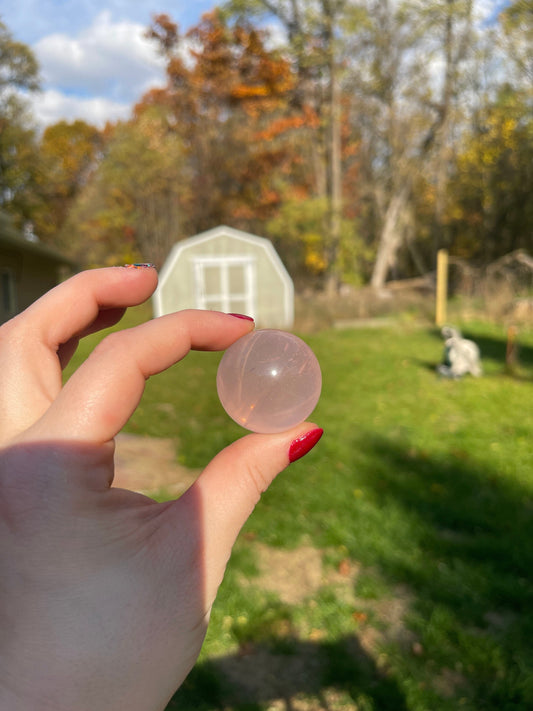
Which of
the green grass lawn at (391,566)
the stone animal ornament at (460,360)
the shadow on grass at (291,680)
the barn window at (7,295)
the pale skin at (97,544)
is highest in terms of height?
the pale skin at (97,544)

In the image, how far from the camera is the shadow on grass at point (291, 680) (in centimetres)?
282

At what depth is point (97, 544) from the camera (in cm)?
106

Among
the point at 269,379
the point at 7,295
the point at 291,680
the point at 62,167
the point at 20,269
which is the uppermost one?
the point at 62,167

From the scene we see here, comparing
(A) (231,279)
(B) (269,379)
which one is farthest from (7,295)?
(B) (269,379)

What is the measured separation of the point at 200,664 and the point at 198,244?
43.7 ft

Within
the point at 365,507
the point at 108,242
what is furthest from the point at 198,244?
the point at 365,507

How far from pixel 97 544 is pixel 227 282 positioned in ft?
48.4

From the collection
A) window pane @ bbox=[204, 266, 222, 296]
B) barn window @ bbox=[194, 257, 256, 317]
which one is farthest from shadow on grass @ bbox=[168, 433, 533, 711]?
window pane @ bbox=[204, 266, 222, 296]

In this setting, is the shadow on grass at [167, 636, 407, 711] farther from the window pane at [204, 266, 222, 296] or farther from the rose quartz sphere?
the window pane at [204, 266, 222, 296]

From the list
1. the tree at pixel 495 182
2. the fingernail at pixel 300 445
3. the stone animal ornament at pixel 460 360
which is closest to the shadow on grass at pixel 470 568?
the fingernail at pixel 300 445

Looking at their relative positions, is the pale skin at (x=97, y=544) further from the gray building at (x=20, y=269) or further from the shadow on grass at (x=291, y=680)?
the gray building at (x=20, y=269)

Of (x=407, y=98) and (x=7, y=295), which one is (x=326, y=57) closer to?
(x=407, y=98)

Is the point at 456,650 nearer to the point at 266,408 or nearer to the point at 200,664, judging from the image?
the point at 200,664

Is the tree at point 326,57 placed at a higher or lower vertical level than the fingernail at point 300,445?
higher
